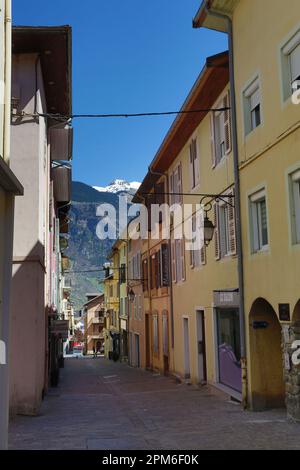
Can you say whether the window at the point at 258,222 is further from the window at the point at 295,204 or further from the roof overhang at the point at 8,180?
the roof overhang at the point at 8,180

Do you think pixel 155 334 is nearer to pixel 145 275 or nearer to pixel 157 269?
pixel 157 269

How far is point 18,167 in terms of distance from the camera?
1339 cm

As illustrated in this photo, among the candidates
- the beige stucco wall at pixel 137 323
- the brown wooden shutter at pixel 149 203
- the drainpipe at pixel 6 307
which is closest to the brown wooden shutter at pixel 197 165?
the brown wooden shutter at pixel 149 203

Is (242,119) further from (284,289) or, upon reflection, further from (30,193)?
(30,193)

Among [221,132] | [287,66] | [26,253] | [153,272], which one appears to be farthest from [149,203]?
[287,66]

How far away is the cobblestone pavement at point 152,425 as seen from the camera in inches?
332

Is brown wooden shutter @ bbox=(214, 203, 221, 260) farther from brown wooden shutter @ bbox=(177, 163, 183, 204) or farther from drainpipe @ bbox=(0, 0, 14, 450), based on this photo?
drainpipe @ bbox=(0, 0, 14, 450)

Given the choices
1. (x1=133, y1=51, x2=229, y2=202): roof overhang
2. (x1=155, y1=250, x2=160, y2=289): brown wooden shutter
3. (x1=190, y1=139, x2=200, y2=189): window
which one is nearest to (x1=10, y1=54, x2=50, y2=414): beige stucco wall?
(x1=133, y1=51, x2=229, y2=202): roof overhang

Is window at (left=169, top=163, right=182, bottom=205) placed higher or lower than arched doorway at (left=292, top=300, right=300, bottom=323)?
higher

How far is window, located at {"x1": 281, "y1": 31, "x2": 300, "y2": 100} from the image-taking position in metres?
10.0

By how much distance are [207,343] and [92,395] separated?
392 cm

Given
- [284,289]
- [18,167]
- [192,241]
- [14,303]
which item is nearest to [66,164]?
[192,241]

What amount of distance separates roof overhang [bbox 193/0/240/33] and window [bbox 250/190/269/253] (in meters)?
4.65

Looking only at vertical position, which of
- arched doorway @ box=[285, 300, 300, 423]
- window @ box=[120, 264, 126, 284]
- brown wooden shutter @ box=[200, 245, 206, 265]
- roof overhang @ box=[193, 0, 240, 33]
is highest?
roof overhang @ box=[193, 0, 240, 33]
